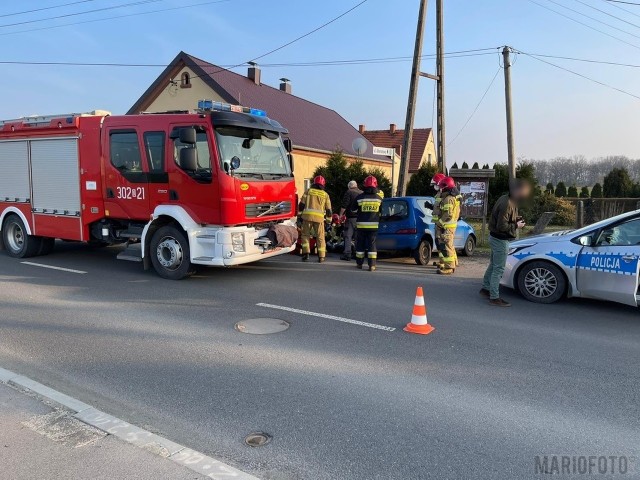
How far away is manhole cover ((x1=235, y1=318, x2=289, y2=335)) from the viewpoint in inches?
→ 223

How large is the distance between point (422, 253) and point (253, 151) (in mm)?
4412

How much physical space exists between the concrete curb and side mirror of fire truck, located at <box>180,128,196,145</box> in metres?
4.32

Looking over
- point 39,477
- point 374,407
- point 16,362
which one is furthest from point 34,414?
point 374,407

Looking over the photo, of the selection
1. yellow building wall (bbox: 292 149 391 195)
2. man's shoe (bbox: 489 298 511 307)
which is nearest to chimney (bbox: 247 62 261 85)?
yellow building wall (bbox: 292 149 391 195)

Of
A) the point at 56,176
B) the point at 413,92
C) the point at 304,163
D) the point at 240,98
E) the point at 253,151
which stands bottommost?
the point at 56,176

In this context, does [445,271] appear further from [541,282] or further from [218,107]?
[218,107]

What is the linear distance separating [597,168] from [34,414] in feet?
144

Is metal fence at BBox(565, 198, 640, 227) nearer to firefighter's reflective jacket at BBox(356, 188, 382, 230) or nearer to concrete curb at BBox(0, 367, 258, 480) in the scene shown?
firefighter's reflective jacket at BBox(356, 188, 382, 230)

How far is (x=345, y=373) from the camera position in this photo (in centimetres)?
443

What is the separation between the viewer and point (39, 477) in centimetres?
284

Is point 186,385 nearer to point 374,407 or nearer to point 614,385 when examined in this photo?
point 374,407

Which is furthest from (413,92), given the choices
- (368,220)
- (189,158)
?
(189,158)

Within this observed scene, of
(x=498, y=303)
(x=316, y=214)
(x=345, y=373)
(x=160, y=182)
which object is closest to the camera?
(x=345, y=373)

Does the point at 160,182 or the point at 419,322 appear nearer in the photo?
the point at 419,322
